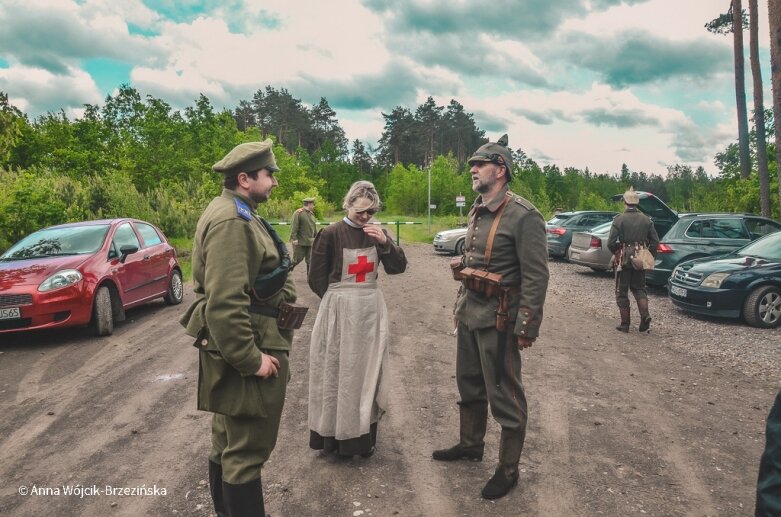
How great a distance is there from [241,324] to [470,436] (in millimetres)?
2190

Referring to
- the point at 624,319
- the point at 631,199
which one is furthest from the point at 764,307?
the point at 631,199

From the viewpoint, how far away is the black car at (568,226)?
1892 cm

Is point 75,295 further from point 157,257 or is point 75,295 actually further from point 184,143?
point 184,143

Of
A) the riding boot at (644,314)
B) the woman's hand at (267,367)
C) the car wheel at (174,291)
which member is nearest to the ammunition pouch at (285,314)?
the woman's hand at (267,367)

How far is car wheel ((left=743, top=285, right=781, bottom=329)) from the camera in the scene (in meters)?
8.75

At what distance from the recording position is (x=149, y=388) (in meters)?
5.65

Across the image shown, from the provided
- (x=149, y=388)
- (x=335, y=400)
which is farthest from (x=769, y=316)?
(x=149, y=388)

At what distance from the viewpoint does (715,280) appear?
357 inches

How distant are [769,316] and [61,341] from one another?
411 inches

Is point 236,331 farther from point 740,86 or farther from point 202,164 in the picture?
point 202,164

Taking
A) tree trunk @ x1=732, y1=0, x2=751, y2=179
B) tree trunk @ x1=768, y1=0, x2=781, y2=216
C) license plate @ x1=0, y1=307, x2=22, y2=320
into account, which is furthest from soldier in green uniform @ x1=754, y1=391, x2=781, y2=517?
tree trunk @ x1=732, y1=0, x2=751, y2=179

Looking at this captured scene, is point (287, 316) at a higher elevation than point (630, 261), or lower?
higher

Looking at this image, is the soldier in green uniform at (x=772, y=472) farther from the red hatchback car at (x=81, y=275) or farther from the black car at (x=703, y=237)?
the black car at (x=703, y=237)

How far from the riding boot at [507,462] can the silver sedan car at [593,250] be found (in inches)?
482
